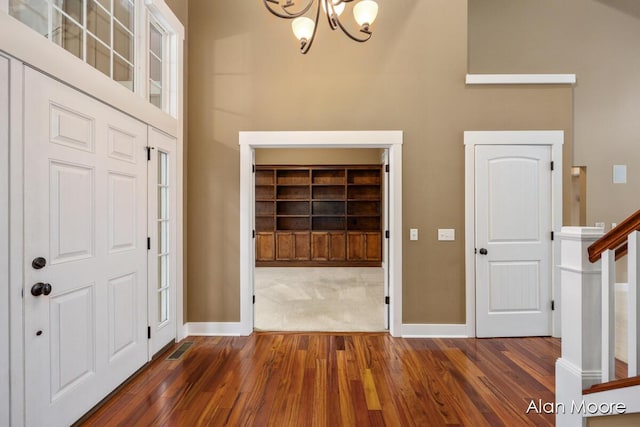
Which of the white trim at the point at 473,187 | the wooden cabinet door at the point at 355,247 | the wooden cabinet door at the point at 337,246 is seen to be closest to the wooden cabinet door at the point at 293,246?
the wooden cabinet door at the point at 337,246

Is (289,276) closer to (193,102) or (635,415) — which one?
(193,102)

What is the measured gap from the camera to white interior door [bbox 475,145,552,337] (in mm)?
3416

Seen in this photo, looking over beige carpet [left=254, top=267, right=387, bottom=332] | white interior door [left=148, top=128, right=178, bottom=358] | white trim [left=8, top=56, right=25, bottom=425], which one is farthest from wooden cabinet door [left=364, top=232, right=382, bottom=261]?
white trim [left=8, top=56, right=25, bottom=425]

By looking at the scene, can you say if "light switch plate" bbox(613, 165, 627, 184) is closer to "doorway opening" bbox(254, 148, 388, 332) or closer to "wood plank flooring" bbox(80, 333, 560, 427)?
"wood plank flooring" bbox(80, 333, 560, 427)

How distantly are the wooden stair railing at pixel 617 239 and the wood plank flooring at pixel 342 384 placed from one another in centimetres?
123

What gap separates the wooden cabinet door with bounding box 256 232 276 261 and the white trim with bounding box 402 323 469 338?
4676mm

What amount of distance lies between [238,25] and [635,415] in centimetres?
443

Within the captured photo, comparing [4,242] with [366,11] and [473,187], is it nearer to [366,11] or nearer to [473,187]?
[366,11]

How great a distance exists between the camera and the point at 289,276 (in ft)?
21.5

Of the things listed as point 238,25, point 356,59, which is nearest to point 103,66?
point 238,25

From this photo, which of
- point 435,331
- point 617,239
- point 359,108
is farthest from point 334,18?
point 435,331

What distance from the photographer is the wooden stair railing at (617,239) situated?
1452 mm

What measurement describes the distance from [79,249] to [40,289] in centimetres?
36

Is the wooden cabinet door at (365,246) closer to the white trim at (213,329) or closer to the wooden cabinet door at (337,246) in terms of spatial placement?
the wooden cabinet door at (337,246)
